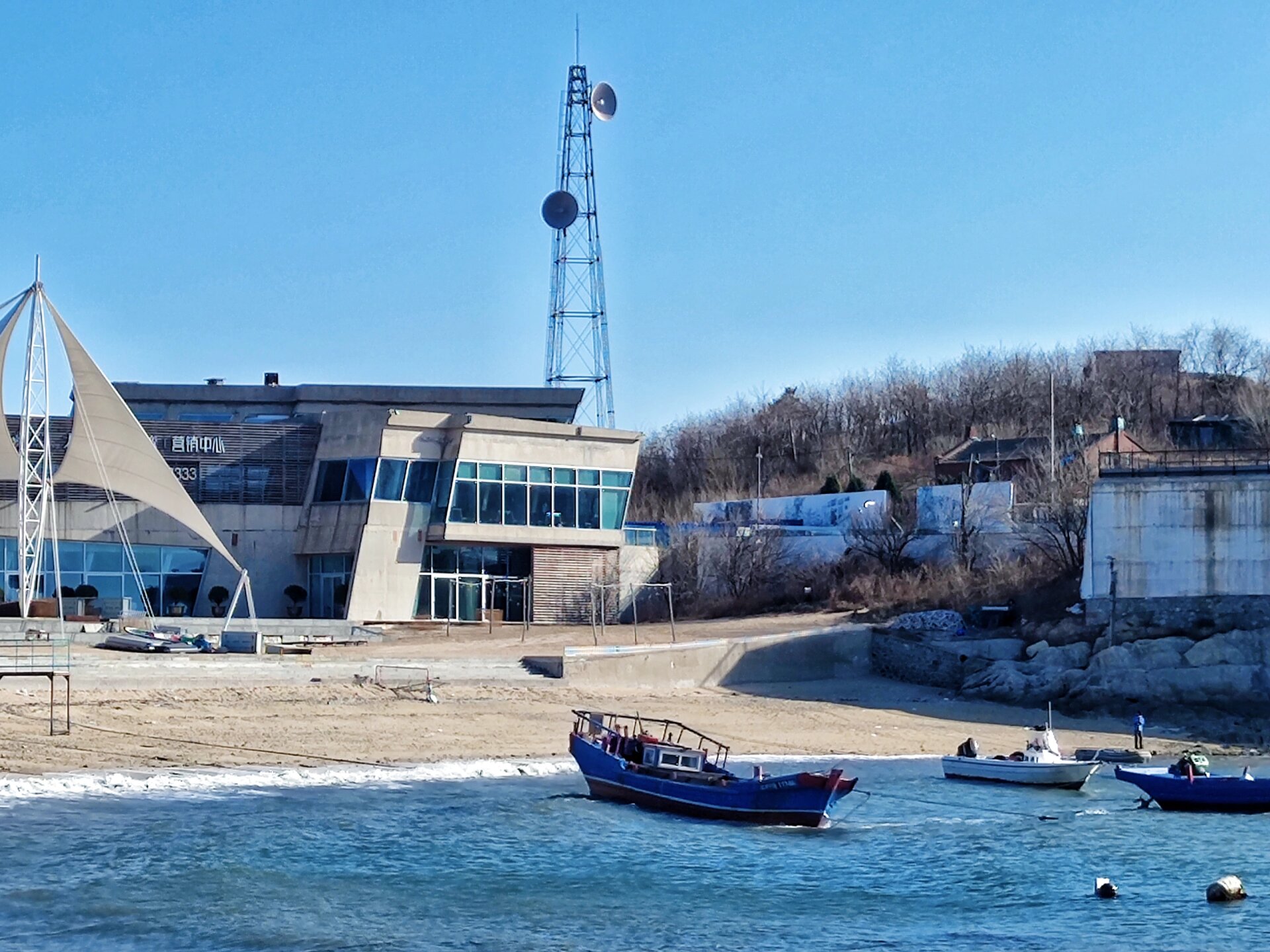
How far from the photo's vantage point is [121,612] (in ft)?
179

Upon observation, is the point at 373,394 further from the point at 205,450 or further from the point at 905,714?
the point at 905,714

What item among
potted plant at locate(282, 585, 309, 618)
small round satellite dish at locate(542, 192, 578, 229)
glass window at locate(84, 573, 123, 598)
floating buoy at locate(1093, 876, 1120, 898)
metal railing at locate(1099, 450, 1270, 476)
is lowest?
floating buoy at locate(1093, 876, 1120, 898)

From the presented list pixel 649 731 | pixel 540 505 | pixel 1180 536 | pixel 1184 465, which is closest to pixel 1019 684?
pixel 1180 536

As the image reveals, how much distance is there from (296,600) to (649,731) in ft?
74.9

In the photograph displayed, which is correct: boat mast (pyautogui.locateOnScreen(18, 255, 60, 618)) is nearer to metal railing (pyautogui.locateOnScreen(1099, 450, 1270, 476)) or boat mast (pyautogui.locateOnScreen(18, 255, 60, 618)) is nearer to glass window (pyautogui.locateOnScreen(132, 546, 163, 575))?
glass window (pyautogui.locateOnScreen(132, 546, 163, 575))

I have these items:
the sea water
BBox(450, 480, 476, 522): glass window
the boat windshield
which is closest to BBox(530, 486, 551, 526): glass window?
BBox(450, 480, 476, 522): glass window

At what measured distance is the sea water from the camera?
22.4 m

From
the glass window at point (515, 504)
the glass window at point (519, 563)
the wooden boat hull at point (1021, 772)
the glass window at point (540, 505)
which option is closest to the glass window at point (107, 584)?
the glass window at point (515, 504)

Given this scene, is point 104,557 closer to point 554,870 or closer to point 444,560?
point 444,560

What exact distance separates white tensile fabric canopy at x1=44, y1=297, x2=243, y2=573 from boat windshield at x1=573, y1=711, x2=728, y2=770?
1616 cm

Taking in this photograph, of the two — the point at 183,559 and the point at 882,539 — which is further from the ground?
the point at 882,539

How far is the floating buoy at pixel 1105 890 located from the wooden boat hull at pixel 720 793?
6.49 meters

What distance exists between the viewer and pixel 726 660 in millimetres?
50906

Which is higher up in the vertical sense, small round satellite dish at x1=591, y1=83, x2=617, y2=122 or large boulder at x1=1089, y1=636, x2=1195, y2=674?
small round satellite dish at x1=591, y1=83, x2=617, y2=122
